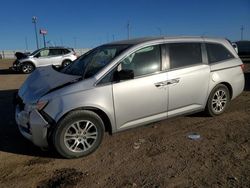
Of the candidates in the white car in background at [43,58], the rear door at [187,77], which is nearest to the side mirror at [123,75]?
the rear door at [187,77]

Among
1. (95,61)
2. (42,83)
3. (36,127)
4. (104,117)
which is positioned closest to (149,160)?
(104,117)

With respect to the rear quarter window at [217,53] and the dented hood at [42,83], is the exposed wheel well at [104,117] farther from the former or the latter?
the rear quarter window at [217,53]

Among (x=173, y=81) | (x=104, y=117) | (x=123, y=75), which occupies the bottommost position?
(x=104, y=117)

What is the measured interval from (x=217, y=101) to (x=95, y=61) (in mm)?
2720

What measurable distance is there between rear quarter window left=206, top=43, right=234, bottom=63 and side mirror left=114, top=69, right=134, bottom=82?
1989 millimetres

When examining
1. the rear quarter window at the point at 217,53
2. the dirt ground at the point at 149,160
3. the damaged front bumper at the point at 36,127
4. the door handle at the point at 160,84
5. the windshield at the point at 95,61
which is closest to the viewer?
the dirt ground at the point at 149,160

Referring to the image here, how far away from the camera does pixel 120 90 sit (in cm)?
479

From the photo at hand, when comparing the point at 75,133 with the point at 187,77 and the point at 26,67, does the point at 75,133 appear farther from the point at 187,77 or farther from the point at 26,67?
the point at 26,67

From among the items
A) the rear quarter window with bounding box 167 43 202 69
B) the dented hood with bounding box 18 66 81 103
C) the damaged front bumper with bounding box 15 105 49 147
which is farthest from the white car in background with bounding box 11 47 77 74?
the damaged front bumper with bounding box 15 105 49 147

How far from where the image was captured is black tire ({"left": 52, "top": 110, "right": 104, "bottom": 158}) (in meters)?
4.39

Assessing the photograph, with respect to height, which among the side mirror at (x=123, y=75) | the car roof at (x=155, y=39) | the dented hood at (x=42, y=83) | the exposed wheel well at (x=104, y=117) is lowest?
the exposed wheel well at (x=104, y=117)

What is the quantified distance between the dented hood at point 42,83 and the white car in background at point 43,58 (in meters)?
13.5

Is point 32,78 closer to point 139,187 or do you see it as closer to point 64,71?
point 64,71

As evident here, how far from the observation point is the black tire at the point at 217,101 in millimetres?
6086
